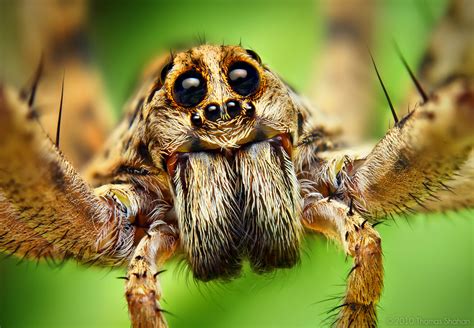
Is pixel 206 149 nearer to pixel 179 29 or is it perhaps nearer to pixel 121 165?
pixel 121 165

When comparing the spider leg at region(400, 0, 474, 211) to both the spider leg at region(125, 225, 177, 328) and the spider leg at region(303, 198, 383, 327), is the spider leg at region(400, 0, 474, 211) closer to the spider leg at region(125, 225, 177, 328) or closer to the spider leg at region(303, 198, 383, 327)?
the spider leg at region(303, 198, 383, 327)

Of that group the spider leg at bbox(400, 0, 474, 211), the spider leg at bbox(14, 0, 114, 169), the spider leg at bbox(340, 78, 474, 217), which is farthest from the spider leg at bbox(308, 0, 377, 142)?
the spider leg at bbox(340, 78, 474, 217)

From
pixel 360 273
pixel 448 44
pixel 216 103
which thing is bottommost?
pixel 360 273

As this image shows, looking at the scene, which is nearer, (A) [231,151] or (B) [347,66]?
(A) [231,151]

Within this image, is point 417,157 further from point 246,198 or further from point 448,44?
point 448,44

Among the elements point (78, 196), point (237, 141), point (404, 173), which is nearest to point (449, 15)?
point (404, 173)

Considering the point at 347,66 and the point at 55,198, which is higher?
the point at 347,66

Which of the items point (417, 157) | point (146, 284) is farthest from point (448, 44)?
point (146, 284)
